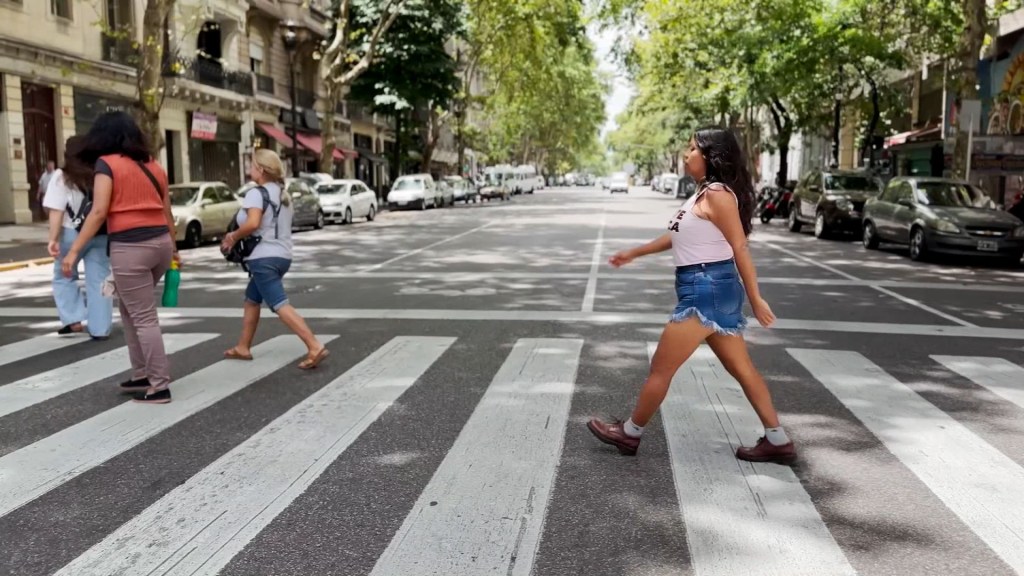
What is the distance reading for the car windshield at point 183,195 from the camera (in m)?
18.6

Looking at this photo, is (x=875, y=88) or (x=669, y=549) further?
(x=875, y=88)

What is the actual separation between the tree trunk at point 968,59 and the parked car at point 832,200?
186cm

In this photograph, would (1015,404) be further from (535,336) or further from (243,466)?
(243,466)

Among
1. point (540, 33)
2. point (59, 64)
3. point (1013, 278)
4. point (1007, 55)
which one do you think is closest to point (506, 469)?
point (1013, 278)

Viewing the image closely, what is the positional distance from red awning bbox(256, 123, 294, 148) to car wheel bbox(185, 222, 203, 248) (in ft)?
61.7

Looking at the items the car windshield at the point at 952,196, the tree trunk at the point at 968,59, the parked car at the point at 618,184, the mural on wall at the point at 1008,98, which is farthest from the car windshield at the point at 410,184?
the parked car at the point at 618,184

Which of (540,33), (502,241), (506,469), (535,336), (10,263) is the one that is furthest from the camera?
(540,33)

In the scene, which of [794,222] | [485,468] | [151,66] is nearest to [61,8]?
[151,66]

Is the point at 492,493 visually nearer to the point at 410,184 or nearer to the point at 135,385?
the point at 135,385

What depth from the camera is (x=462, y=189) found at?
48.1 metres

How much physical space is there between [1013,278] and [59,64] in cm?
2226

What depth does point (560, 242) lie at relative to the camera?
18250 millimetres

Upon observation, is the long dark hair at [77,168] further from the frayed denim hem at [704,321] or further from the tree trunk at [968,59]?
the tree trunk at [968,59]

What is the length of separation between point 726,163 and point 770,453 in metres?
1.38
